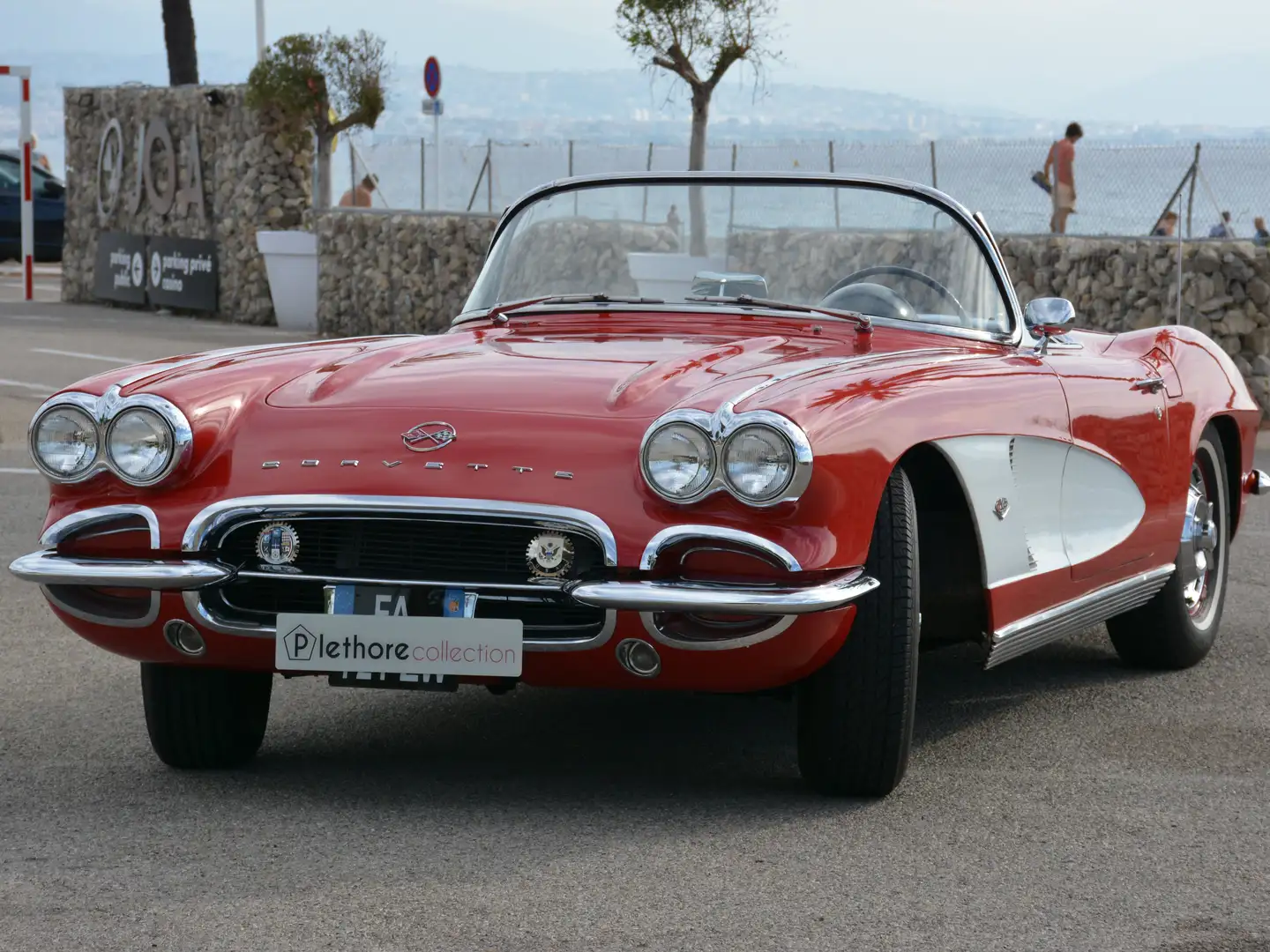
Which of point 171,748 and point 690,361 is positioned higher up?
point 690,361

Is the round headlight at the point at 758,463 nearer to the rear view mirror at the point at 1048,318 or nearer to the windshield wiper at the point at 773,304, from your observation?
the windshield wiper at the point at 773,304

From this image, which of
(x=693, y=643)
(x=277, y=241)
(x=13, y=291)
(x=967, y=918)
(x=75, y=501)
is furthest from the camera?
(x=13, y=291)

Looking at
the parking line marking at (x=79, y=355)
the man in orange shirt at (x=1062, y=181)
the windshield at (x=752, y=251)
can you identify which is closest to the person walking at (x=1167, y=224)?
the man in orange shirt at (x=1062, y=181)

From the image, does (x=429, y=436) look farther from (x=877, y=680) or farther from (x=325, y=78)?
(x=325, y=78)

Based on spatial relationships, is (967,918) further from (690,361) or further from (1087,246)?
(1087,246)

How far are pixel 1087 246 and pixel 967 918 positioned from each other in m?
12.4

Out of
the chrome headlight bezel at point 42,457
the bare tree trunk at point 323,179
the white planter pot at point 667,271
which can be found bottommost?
the chrome headlight bezel at point 42,457

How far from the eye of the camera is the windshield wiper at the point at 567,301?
5.16 m

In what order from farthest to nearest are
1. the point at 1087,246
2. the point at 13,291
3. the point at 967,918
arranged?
the point at 13,291 < the point at 1087,246 < the point at 967,918

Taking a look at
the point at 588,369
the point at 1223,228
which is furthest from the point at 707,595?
the point at 1223,228

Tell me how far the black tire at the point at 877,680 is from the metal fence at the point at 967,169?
8.89m

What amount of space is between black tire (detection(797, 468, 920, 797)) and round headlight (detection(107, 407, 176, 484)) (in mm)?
1430

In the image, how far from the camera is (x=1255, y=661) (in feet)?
19.0

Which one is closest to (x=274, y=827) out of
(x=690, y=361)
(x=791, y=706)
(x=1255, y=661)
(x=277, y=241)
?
(x=690, y=361)
